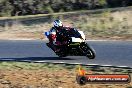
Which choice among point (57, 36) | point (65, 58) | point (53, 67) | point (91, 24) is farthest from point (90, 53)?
point (91, 24)

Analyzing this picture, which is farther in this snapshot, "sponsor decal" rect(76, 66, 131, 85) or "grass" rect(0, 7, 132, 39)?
"grass" rect(0, 7, 132, 39)

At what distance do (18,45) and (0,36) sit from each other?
4768 millimetres

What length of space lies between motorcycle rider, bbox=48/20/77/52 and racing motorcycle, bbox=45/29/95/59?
0.15m

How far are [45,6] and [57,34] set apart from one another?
804 inches

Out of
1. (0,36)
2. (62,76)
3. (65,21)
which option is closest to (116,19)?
(65,21)

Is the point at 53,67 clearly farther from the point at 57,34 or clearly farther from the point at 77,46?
the point at 57,34

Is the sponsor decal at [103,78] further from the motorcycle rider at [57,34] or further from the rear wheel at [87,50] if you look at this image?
the motorcycle rider at [57,34]

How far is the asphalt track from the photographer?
17.7 m

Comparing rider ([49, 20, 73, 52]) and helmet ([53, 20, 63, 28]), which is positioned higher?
helmet ([53, 20, 63, 28])

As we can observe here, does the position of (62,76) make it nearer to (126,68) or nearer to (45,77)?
(45,77)

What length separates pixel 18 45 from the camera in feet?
75.5

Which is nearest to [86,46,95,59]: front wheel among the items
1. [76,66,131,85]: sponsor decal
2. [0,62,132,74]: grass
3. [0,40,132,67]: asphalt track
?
[0,40,132,67]: asphalt track

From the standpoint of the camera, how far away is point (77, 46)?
706 inches

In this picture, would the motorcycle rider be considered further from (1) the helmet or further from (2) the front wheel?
(2) the front wheel
